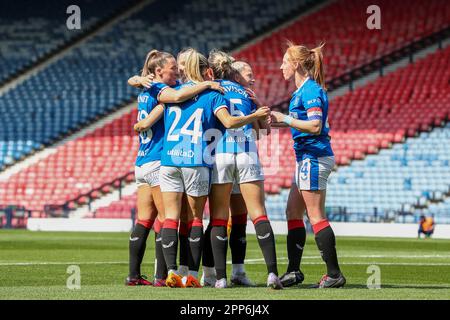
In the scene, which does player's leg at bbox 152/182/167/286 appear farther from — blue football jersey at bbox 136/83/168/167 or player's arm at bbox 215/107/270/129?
player's arm at bbox 215/107/270/129

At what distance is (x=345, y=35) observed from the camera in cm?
3625

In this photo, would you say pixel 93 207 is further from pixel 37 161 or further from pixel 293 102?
pixel 293 102

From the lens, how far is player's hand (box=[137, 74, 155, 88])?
10719 mm

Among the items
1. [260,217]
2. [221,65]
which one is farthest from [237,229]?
[221,65]

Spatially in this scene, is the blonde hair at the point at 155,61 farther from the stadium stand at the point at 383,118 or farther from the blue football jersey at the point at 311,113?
the stadium stand at the point at 383,118

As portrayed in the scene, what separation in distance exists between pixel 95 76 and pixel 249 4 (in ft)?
21.7

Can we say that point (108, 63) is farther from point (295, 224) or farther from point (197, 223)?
point (197, 223)

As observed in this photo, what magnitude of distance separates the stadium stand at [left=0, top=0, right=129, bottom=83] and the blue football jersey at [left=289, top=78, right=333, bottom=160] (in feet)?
96.5

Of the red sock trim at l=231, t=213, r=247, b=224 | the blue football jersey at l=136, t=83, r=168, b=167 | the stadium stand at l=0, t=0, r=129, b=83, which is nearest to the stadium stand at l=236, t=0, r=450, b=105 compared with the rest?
the stadium stand at l=0, t=0, r=129, b=83

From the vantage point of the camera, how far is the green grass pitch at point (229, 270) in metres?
9.38

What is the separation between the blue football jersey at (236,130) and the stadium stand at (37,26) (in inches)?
1151

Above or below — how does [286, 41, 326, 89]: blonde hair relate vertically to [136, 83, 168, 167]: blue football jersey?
above
